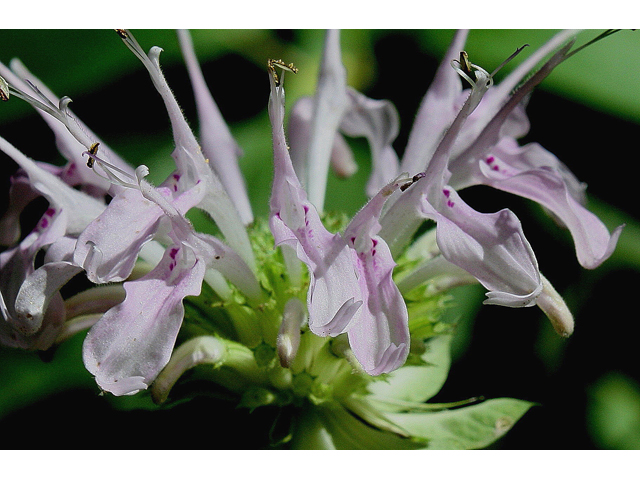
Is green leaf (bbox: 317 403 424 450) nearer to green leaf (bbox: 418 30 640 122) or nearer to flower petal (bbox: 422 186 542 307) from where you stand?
flower petal (bbox: 422 186 542 307)

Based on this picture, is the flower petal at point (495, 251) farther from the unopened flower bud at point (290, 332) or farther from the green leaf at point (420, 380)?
the green leaf at point (420, 380)

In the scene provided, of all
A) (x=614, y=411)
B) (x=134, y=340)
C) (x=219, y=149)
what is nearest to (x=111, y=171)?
(x=134, y=340)

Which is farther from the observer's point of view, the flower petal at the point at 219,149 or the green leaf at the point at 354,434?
the flower petal at the point at 219,149

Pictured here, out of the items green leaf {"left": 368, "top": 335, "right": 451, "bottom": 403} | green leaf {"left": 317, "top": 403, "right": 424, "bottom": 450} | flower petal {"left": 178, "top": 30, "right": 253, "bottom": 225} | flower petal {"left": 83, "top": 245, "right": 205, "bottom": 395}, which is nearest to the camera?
flower petal {"left": 83, "top": 245, "right": 205, "bottom": 395}

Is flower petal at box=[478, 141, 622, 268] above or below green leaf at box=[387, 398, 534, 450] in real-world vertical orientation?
above

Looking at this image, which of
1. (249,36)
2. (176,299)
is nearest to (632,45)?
(249,36)

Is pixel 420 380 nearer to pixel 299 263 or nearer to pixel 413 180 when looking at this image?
pixel 299 263

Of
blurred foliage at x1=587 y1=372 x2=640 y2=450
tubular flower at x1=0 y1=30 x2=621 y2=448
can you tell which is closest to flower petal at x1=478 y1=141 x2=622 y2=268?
tubular flower at x1=0 y1=30 x2=621 y2=448

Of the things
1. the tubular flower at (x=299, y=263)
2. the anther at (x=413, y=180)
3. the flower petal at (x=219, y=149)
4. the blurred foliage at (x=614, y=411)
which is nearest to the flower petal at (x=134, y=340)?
the tubular flower at (x=299, y=263)
